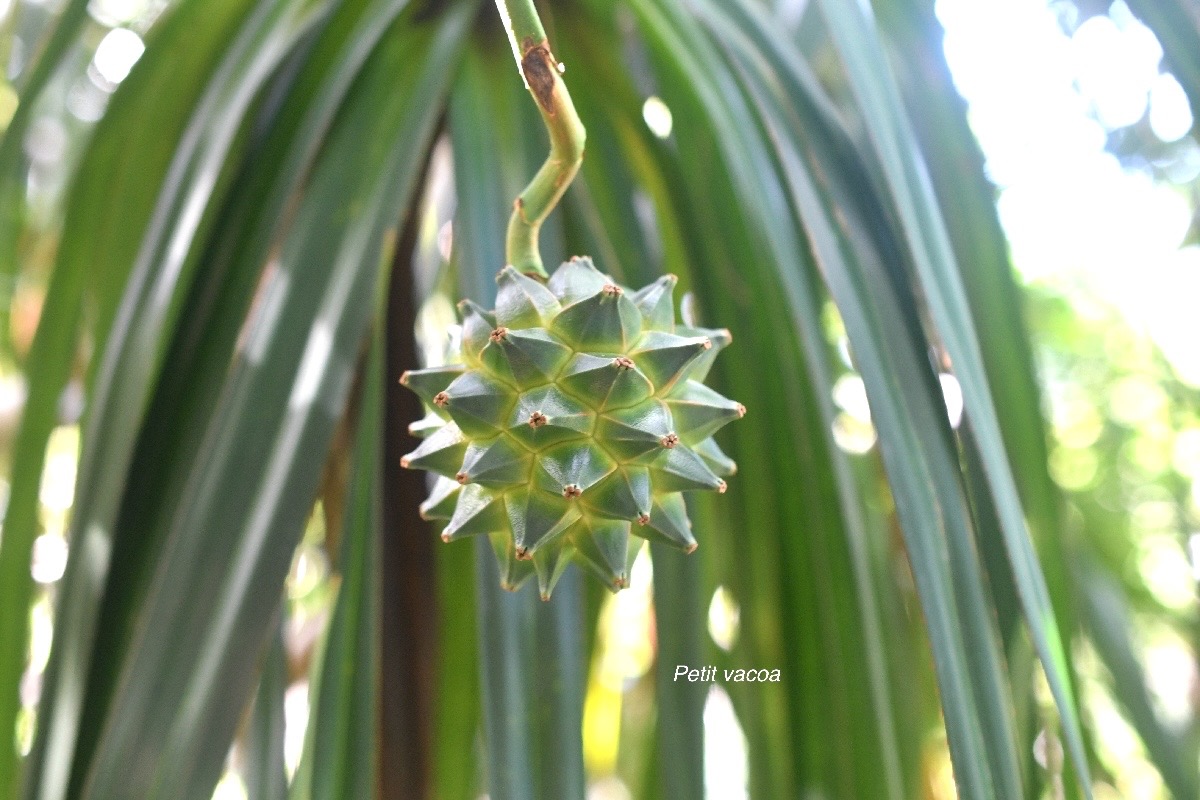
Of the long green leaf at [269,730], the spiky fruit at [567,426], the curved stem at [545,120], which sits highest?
the curved stem at [545,120]

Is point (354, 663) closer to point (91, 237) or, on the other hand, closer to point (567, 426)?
point (567, 426)

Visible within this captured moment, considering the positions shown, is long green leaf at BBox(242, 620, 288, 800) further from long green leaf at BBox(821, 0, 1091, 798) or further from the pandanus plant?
long green leaf at BBox(821, 0, 1091, 798)

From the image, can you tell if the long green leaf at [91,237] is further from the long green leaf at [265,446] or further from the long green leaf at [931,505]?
the long green leaf at [931,505]

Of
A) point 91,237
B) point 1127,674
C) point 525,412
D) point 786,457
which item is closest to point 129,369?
point 91,237

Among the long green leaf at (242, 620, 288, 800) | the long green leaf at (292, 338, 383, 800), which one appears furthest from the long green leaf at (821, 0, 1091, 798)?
the long green leaf at (242, 620, 288, 800)

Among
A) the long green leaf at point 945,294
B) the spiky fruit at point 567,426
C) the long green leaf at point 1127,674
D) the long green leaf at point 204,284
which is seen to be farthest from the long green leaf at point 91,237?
the long green leaf at point 1127,674

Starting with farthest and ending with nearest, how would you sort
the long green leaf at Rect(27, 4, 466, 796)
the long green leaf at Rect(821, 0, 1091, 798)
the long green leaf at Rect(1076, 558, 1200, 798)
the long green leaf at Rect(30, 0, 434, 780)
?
the long green leaf at Rect(1076, 558, 1200, 798) < the long green leaf at Rect(30, 0, 434, 780) < the long green leaf at Rect(27, 4, 466, 796) < the long green leaf at Rect(821, 0, 1091, 798)

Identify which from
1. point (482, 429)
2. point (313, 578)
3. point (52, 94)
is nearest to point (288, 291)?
point (482, 429)

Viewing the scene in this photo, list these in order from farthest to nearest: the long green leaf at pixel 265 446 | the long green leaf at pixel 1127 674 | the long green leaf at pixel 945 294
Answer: the long green leaf at pixel 1127 674, the long green leaf at pixel 265 446, the long green leaf at pixel 945 294
